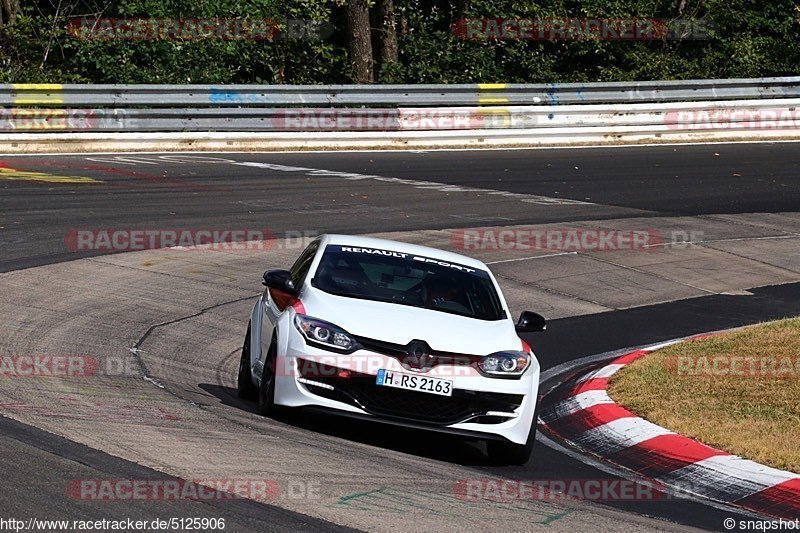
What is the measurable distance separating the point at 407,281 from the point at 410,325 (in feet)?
3.55

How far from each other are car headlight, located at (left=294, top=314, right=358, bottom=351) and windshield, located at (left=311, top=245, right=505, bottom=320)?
2.03 feet

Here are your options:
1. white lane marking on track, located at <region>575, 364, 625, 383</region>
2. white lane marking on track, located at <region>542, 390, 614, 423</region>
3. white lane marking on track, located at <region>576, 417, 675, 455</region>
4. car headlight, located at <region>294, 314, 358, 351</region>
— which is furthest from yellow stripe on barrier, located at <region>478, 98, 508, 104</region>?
car headlight, located at <region>294, 314, 358, 351</region>

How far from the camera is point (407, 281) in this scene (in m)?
9.78

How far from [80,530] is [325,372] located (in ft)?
9.55

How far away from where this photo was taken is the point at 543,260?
17.2 meters

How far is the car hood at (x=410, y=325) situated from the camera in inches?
339

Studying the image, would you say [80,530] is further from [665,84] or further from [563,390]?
[665,84]

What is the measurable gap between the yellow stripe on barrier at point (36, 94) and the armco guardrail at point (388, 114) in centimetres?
2

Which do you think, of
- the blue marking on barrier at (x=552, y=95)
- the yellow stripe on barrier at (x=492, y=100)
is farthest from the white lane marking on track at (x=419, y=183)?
the blue marking on barrier at (x=552, y=95)

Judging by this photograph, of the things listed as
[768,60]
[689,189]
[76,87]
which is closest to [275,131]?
[76,87]

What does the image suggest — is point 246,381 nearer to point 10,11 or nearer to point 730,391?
point 730,391

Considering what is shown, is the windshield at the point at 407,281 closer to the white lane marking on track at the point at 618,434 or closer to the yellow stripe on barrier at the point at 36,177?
the white lane marking on track at the point at 618,434

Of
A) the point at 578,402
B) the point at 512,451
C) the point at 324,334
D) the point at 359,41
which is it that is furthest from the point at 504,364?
the point at 359,41

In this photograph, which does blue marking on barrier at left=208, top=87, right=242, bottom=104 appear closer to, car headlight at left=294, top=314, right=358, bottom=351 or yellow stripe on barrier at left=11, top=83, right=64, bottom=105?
yellow stripe on barrier at left=11, top=83, right=64, bottom=105
